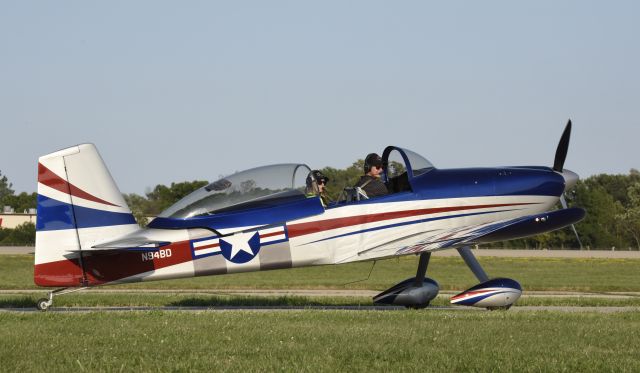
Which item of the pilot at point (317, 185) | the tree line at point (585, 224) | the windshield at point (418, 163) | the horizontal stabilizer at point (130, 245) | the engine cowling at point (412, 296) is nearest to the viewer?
the horizontal stabilizer at point (130, 245)

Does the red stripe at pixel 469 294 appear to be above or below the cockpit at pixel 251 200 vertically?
below

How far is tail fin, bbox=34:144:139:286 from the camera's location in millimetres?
12398

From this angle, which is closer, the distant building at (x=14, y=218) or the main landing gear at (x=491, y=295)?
the main landing gear at (x=491, y=295)

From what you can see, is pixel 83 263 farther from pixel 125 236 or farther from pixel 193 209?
pixel 193 209

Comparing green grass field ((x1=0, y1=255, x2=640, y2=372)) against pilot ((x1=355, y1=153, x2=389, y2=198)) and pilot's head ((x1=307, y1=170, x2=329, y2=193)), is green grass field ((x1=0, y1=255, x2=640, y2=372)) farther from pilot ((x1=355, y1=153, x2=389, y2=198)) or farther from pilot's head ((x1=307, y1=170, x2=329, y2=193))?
pilot ((x1=355, y1=153, x2=389, y2=198))

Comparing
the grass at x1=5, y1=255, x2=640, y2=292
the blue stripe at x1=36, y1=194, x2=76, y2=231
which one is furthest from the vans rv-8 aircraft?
the grass at x1=5, y1=255, x2=640, y2=292

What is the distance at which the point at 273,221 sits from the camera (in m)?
12.9

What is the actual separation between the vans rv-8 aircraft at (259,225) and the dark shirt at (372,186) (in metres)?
0.13

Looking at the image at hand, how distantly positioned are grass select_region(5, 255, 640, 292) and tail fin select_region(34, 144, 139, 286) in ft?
30.3

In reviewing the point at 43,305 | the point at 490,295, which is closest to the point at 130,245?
the point at 43,305

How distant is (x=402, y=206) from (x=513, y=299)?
2.18m

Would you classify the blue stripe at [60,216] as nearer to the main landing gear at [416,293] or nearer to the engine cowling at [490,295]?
the main landing gear at [416,293]

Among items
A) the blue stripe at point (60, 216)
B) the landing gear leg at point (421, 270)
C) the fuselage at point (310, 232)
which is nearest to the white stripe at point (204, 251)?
the fuselage at point (310, 232)

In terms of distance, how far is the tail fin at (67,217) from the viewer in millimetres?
12398
